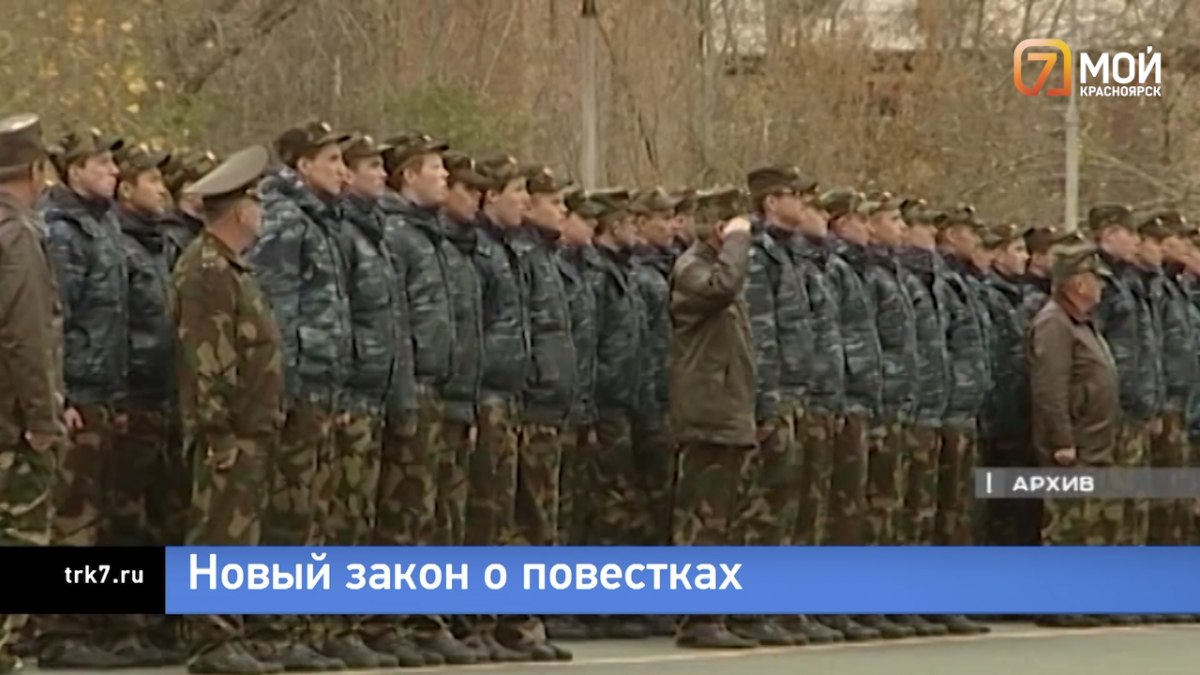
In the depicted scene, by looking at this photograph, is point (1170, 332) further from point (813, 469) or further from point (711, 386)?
point (711, 386)

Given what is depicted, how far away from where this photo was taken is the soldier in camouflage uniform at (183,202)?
39.5ft

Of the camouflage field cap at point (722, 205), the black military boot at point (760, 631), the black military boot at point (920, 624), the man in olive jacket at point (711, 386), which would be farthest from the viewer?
the black military boot at point (920, 624)

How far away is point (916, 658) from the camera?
13.1m

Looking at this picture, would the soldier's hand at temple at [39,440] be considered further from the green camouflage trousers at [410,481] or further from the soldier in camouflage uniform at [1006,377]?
the soldier in camouflage uniform at [1006,377]

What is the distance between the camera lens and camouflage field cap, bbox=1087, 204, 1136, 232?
54.6ft

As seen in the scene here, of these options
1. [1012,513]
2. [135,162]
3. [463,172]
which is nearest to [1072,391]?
[1012,513]

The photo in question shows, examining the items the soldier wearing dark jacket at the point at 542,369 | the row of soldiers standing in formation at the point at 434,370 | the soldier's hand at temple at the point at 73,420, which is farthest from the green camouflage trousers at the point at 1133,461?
the soldier's hand at temple at the point at 73,420

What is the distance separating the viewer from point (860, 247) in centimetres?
1469

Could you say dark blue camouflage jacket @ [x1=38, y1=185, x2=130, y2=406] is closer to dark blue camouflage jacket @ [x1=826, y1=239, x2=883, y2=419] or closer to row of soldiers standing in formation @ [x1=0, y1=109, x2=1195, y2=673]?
row of soldiers standing in formation @ [x1=0, y1=109, x2=1195, y2=673]

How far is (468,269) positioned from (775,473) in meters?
2.22

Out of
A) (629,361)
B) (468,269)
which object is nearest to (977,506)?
(629,361)

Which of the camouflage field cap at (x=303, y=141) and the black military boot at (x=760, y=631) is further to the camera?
the black military boot at (x=760, y=631)

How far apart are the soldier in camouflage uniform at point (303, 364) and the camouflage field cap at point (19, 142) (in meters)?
1.05

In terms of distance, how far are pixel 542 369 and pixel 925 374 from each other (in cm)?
304
